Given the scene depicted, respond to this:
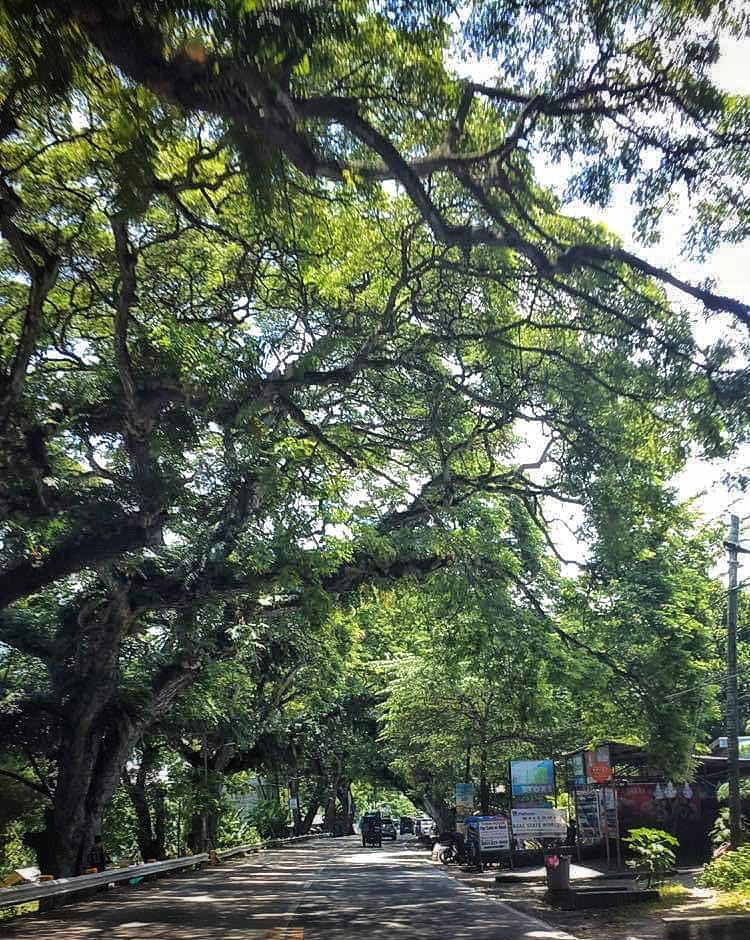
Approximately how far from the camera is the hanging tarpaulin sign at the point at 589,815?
78.8ft

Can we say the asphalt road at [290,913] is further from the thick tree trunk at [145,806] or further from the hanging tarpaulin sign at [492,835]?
the thick tree trunk at [145,806]

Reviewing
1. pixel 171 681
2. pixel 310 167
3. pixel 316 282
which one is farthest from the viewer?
pixel 171 681

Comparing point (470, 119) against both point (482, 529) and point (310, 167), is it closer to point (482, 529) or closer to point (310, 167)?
point (310, 167)

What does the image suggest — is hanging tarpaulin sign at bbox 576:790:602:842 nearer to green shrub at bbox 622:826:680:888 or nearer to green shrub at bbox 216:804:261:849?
green shrub at bbox 622:826:680:888

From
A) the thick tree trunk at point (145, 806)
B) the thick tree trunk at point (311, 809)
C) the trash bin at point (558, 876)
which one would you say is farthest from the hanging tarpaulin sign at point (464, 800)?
the thick tree trunk at point (311, 809)

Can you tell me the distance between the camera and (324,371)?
47.1 ft

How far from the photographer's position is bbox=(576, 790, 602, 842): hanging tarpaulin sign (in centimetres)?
2402

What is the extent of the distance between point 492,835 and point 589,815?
328cm

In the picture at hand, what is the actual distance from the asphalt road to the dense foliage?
12.9 feet

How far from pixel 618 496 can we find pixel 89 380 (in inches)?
340

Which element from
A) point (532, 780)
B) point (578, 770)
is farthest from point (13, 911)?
point (578, 770)

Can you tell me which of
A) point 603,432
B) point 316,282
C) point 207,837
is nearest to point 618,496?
point 603,432

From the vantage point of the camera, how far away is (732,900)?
49.0 feet

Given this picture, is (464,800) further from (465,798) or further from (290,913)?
(290,913)
